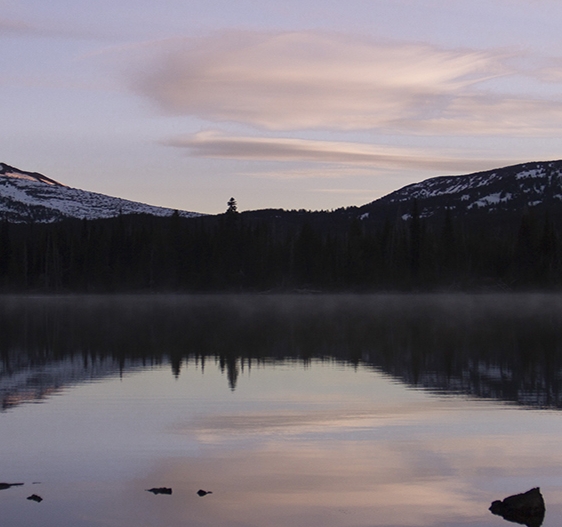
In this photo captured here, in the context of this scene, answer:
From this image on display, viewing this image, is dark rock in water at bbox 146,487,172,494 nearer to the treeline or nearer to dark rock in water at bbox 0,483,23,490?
dark rock in water at bbox 0,483,23,490

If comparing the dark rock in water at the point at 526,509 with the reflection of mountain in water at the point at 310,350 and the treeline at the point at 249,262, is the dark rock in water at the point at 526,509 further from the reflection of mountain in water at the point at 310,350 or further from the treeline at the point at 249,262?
the treeline at the point at 249,262

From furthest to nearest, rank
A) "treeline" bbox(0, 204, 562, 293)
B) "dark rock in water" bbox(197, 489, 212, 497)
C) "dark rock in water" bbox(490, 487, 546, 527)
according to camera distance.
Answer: "treeline" bbox(0, 204, 562, 293) → "dark rock in water" bbox(197, 489, 212, 497) → "dark rock in water" bbox(490, 487, 546, 527)

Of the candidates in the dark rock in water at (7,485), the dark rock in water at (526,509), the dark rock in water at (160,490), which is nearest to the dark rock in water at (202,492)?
the dark rock in water at (160,490)

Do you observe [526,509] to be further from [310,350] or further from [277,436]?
[310,350]

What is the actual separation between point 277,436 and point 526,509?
20.3 feet

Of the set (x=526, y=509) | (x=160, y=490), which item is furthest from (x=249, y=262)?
(x=526, y=509)

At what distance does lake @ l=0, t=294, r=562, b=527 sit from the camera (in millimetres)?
12062

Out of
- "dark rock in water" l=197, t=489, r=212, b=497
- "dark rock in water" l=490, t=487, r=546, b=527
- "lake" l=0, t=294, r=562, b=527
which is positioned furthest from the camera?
"dark rock in water" l=197, t=489, r=212, b=497

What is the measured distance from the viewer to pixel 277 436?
16.7 m

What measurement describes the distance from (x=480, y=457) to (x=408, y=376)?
438 inches

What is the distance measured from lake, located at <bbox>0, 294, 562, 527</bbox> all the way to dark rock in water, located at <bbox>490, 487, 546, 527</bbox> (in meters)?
0.16

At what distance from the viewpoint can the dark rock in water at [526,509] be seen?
11.4 meters

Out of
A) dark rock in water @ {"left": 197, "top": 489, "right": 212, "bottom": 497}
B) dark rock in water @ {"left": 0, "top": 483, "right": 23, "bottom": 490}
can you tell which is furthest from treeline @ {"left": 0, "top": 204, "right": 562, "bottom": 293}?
dark rock in water @ {"left": 0, "top": 483, "right": 23, "bottom": 490}

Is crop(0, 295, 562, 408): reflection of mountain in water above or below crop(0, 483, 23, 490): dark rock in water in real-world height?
above
